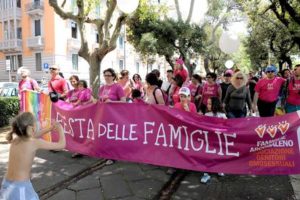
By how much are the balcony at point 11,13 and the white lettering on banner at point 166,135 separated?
35019 mm

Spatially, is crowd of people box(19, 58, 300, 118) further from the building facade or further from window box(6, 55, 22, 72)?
window box(6, 55, 22, 72)

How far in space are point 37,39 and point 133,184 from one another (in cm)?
3304

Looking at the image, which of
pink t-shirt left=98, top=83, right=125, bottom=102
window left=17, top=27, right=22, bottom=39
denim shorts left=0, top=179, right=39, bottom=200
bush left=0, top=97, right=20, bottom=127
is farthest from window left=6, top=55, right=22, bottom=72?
denim shorts left=0, top=179, right=39, bottom=200

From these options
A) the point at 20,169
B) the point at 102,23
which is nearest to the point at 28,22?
the point at 102,23

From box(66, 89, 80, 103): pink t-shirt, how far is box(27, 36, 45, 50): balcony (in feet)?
97.8

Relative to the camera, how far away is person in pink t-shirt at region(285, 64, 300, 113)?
709 cm

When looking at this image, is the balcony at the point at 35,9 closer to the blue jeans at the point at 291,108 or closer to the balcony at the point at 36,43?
the balcony at the point at 36,43

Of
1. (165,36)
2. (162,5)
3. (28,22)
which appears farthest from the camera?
(28,22)

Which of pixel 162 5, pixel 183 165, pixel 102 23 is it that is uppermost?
pixel 162 5

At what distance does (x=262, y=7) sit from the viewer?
21625 mm

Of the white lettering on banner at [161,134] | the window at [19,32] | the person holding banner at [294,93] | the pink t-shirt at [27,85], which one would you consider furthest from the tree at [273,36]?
the window at [19,32]

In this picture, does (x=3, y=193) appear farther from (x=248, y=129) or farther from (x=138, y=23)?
(x=138, y=23)

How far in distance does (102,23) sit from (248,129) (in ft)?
30.8

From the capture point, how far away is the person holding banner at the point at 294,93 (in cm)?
709
